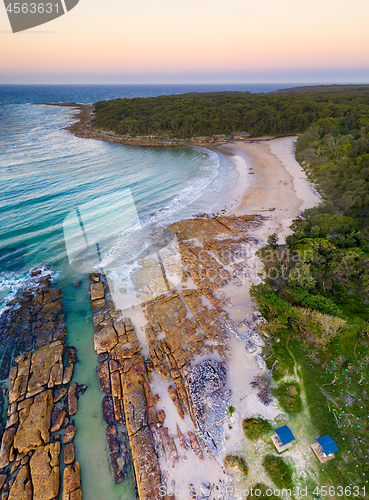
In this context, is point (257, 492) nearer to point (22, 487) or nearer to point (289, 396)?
point (289, 396)

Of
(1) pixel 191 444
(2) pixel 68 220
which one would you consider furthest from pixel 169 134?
(1) pixel 191 444

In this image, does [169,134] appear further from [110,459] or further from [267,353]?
[110,459]

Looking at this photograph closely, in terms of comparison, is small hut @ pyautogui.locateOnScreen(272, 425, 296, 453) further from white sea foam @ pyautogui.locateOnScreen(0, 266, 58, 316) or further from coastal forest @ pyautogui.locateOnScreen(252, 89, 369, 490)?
white sea foam @ pyautogui.locateOnScreen(0, 266, 58, 316)

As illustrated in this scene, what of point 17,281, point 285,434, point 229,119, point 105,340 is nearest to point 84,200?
point 17,281

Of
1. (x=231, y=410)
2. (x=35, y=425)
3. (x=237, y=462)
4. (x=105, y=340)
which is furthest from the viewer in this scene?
(x=105, y=340)

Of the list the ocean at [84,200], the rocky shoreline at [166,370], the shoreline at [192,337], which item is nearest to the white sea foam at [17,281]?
the ocean at [84,200]
